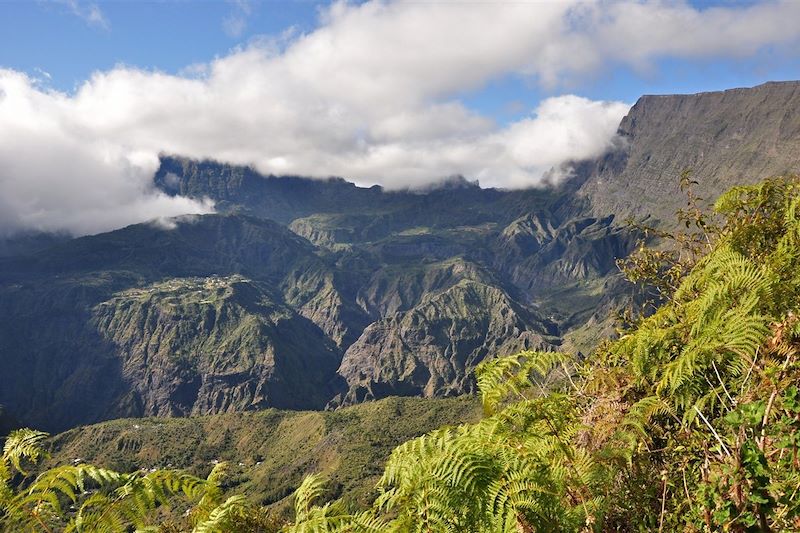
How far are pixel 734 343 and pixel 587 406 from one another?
2.81m

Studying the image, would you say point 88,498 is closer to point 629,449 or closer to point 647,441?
point 629,449

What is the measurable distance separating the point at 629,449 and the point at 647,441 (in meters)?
0.83

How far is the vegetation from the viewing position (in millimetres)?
4809

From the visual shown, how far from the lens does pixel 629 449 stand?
625cm

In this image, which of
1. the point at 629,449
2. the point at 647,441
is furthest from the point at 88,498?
the point at 647,441

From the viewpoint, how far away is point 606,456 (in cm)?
615

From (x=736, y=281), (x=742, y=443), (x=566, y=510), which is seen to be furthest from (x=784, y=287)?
(x=566, y=510)

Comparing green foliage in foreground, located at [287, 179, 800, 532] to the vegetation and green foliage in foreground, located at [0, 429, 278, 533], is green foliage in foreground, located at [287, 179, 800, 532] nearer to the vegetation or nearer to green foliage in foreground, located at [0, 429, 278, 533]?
the vegetation

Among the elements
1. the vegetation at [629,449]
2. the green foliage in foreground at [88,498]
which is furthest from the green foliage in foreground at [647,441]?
the green foliage in foreground at [88,498]

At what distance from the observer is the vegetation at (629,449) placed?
481cm

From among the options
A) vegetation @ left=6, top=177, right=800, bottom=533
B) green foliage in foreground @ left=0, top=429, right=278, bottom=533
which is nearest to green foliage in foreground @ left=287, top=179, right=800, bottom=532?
vegetation @ left=6, top=177, right=800, bottom=533

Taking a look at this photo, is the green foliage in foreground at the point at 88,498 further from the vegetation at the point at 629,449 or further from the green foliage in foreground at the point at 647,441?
the green foliage in foreground at the point at 647,441

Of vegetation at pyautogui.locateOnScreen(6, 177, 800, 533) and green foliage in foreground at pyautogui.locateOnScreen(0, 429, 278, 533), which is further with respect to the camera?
green foliage in foreground at pyautogui.locateOnScreen(0, 429, 278, 533)

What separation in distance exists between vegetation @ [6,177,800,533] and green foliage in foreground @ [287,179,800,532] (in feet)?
0.07
